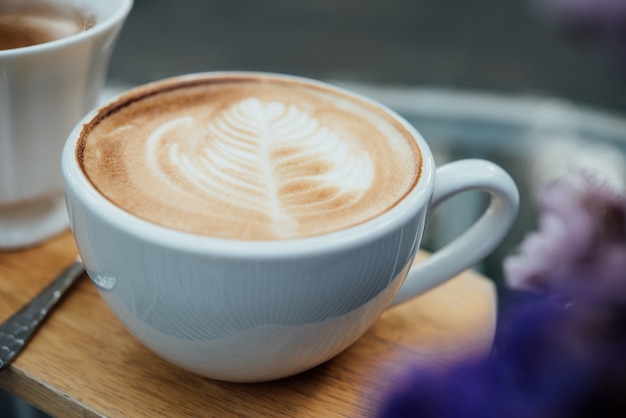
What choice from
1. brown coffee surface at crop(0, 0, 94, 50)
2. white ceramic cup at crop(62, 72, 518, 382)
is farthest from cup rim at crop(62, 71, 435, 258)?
brown coffee surface at crop(0, 0, 94, 50)

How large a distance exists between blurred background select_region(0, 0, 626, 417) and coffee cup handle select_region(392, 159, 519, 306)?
0.52 ft

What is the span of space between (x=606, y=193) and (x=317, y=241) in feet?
0.64

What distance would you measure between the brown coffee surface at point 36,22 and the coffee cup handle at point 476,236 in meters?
0.37

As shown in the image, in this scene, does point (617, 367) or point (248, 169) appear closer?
point (617, 367)

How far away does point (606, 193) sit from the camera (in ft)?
0.78

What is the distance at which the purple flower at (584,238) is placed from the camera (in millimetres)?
221

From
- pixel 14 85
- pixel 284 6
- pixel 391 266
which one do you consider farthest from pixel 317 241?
pixel 284 6

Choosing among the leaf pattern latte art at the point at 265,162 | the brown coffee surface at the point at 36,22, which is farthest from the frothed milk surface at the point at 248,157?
the brown coffee surface at the point at 36,22

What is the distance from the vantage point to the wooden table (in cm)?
50

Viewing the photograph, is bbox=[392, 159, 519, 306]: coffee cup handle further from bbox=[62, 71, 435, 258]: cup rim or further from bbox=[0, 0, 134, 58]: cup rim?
bbox=[0, 0, 134, 58]: cup rim

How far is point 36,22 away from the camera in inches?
25.9

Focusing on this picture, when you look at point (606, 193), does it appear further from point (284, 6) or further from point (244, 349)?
point (284, 6)

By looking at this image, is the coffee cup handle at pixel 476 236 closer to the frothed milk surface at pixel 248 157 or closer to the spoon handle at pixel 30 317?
the frothed milk surface at pixel 248 157

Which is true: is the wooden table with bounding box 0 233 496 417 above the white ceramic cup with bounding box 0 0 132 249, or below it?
below
